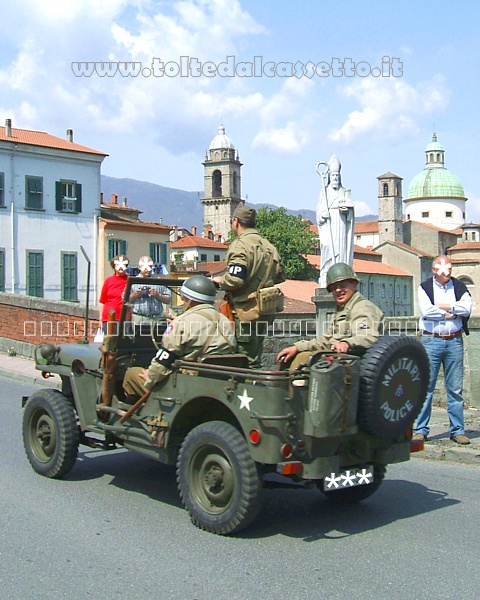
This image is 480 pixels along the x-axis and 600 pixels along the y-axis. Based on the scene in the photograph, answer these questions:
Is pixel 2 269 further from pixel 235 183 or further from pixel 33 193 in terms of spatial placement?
pixel 235 183

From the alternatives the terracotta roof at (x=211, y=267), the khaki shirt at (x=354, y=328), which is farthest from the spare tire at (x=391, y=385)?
the terracotta roof at (x=211, y=267)

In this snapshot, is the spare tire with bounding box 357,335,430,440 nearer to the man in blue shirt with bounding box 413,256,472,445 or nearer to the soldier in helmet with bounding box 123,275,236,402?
the soldier in helmet with bounding box 123,275,236,402

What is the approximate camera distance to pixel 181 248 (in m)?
106

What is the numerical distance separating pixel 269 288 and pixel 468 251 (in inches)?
4121

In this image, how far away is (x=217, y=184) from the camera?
146m

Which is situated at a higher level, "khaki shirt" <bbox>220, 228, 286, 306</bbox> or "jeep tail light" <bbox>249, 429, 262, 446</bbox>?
"khaki shirt" <bbox>220, 228, 286, 306</bbox>

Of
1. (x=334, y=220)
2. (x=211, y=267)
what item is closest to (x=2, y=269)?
(x=334, y=220)

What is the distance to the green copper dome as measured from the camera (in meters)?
122

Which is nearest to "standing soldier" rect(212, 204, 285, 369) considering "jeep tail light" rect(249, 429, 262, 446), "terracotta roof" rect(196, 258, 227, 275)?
"jeep tail light" rect(249, 429, 262, 446)

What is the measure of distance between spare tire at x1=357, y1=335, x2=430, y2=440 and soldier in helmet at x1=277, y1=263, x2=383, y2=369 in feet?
0.73

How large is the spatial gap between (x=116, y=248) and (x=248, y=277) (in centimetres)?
3976

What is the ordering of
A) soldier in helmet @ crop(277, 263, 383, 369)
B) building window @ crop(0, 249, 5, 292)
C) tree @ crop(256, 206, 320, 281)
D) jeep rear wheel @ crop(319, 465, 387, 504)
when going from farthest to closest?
tree @ crop(256, 206, 320, 281) < building window @ crop(0, 249, 5, 292) < jeep rear wheel @ crop(319, 465, 387, 504) < soldier in helmet @ crop(277, 263, 383, 369)

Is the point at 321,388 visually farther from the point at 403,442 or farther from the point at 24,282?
the point at 24,282

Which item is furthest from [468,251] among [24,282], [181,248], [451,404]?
[451,404]
